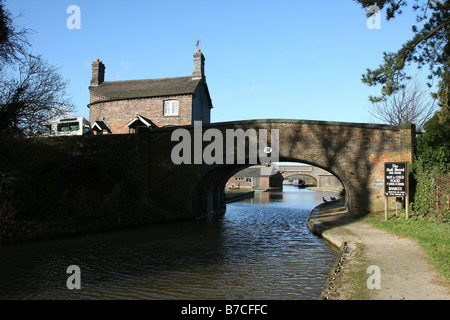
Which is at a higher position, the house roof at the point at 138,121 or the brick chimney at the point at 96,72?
the brick chimney at the point at 96,72

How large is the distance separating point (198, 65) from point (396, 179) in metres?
20.2

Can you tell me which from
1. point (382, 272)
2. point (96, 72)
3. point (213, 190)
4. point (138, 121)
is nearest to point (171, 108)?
point (138, 121)

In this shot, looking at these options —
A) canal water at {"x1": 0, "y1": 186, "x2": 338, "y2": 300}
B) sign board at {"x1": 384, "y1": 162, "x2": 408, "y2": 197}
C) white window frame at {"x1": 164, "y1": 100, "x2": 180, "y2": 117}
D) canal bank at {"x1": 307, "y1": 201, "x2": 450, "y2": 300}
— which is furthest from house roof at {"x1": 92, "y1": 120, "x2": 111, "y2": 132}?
canal bank at {"x1": 307, "y1": 201, "x2": 450, "y2": 300}

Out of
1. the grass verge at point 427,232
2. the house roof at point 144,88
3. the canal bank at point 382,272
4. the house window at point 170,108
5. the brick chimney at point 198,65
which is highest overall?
the brick chimney at point 198,65

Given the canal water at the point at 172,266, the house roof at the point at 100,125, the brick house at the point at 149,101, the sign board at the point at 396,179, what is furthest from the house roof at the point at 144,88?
the sign board at the point at 396,179

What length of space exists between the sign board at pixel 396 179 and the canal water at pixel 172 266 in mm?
3407

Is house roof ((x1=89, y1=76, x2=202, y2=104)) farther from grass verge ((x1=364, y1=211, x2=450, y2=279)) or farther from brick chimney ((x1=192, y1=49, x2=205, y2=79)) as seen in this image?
grass verge ((x1=364, y1=211, x2=450, y2=279))

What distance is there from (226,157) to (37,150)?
316 inches

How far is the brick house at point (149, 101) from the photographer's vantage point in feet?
88.7

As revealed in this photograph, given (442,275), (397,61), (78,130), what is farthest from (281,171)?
(442,275)

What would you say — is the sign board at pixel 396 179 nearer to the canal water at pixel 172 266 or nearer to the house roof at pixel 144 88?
the canal water at pixel 172 266

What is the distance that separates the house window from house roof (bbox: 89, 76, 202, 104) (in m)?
0.72

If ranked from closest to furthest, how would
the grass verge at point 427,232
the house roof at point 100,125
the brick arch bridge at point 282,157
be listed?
the grass verge at point 427,232 < the brick arch bridge at point 282,157 < the house roof at point 100,125
